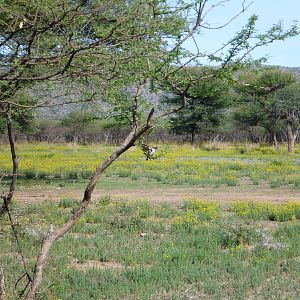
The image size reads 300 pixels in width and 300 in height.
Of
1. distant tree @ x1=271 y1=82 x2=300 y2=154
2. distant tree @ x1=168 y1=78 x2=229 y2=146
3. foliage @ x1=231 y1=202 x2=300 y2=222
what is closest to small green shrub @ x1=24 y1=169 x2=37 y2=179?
foliage @ x1=231 y1=202 x2=300 y2=222

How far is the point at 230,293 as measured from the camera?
5.68 metres

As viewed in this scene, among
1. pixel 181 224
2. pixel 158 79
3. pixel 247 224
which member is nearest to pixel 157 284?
pixel 158 79

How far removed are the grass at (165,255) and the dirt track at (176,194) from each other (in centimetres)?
266

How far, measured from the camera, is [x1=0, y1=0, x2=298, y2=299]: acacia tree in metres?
3.80

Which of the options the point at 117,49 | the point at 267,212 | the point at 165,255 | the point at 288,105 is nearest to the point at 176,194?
→ the point at 267,212

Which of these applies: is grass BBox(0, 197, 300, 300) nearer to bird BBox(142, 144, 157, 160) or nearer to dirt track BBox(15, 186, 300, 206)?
bird BBox(142, 144, 157, 160)

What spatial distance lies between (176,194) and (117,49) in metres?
9.91

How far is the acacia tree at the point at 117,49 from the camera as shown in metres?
3.80

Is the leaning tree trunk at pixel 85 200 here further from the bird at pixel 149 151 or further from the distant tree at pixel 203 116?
the distant tree at pixel 203 116

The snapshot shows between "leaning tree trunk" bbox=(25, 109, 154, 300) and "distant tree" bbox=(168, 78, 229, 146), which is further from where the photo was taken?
"distant tree" bbox=(168, 78, 229, 146)

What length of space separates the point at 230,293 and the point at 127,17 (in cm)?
315

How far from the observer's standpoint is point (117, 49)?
188 inches

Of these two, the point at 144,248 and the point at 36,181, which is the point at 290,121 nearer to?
the point at 36,181

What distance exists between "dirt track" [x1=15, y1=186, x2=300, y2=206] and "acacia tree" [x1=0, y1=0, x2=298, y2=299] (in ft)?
27.2
